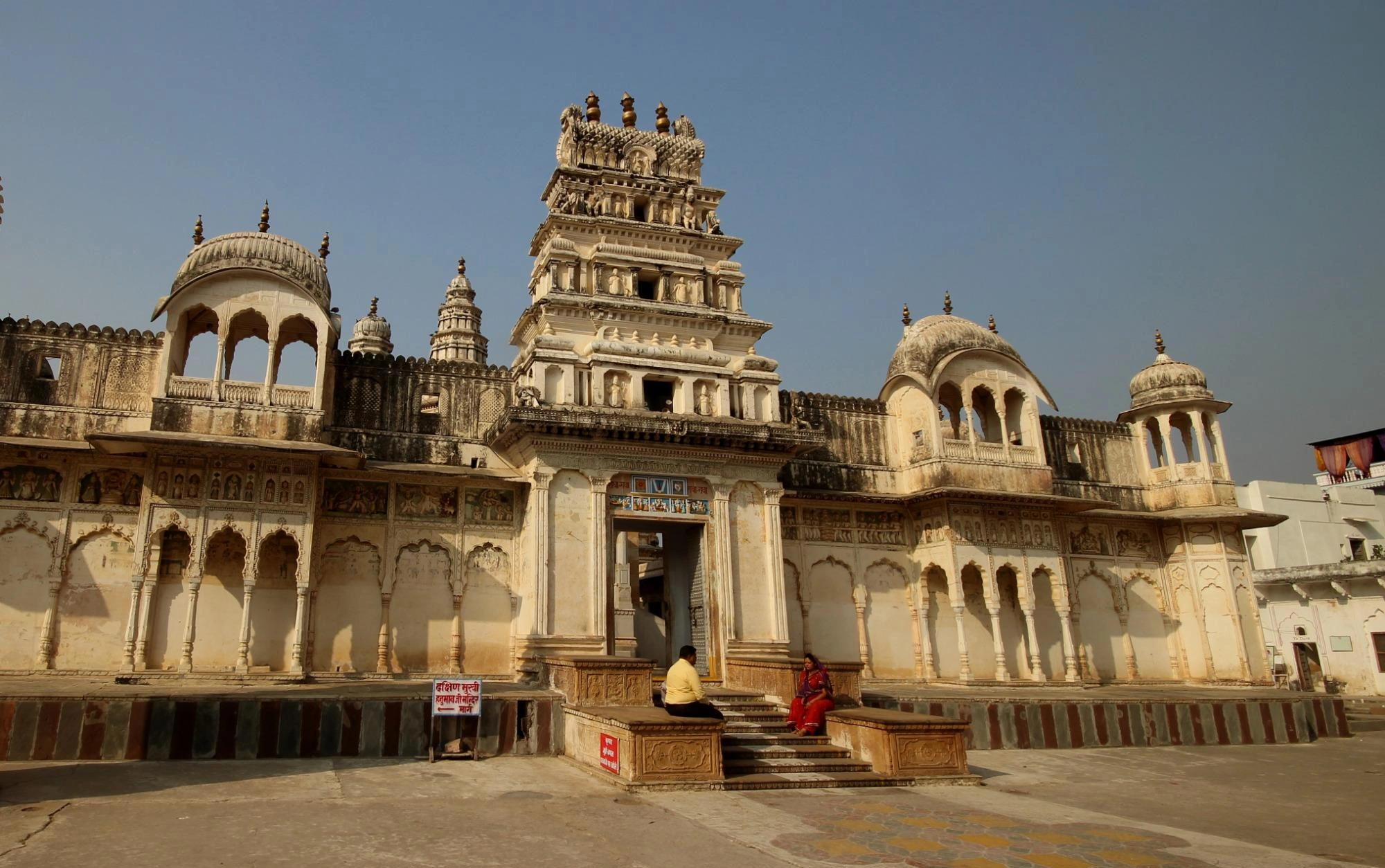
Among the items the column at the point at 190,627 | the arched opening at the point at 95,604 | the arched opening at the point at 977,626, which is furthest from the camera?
the arched opening at the point at 977,626

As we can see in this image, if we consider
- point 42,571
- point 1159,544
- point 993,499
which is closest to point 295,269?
point 42,571

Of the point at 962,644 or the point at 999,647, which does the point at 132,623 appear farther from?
the point at 999,647

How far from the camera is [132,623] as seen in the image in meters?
15.1

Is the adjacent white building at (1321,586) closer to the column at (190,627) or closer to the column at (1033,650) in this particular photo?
the column at (1033,650)

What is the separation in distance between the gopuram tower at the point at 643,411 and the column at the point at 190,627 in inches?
208

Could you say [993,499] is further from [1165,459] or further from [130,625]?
[130,625]

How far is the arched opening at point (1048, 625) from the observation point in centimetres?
2130

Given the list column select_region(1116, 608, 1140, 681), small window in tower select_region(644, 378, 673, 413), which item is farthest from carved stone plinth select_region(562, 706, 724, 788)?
column select_region(1116, 608, 1140, 681)

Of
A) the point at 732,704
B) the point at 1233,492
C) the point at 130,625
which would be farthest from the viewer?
the point at 1233,492

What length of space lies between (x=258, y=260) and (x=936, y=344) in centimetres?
1414

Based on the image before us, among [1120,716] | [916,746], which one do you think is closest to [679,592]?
[1120,716]

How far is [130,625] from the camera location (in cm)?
1511

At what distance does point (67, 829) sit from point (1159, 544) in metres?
22.9

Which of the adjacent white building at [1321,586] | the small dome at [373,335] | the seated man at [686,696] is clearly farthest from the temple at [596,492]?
the small dome at [373,335]
